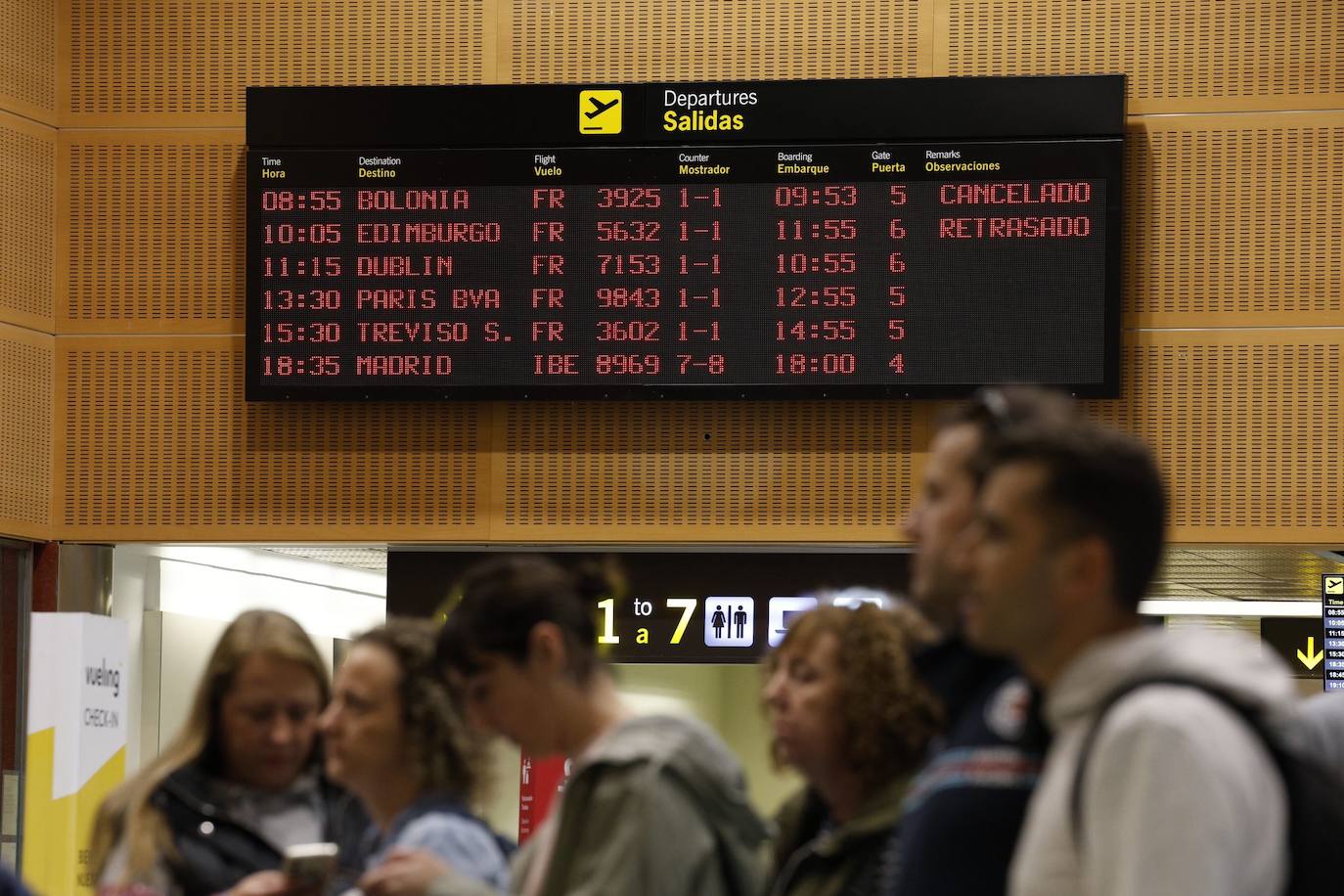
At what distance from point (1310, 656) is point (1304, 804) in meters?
10.3

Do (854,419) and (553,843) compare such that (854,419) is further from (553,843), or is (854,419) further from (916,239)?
(553,843)

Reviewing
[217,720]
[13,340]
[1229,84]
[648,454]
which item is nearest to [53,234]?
[13,340]

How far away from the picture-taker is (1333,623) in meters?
9.92

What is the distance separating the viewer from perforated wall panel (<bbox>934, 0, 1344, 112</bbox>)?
9523mm

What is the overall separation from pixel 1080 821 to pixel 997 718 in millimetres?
335

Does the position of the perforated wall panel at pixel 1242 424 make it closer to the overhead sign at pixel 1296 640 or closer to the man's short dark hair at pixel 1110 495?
the overhead sign at pixel 1296 640

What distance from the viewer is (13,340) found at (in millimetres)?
9711

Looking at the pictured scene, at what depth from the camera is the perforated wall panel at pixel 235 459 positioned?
975 centimetres

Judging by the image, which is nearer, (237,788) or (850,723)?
(850,723)

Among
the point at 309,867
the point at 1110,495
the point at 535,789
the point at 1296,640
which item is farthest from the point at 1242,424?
the point at 1110,495

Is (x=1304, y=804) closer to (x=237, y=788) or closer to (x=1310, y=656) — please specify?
(x=237, y=788)

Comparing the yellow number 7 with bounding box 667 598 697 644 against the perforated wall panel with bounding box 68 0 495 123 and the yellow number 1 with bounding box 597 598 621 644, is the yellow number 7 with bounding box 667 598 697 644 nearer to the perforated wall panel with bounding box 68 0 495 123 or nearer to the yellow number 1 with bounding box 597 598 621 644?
the yellow number 1 with bounding box 597 598 621 644

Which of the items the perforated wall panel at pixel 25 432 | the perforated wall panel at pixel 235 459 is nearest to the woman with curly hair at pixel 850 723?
the perforated wall panel at pixel 235 459

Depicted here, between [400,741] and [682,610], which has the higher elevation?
[400,741]
